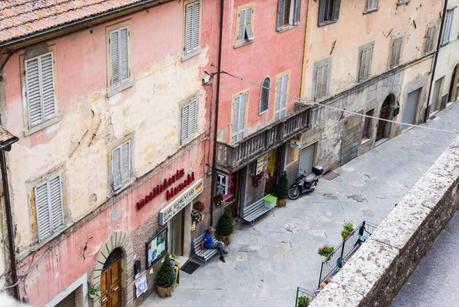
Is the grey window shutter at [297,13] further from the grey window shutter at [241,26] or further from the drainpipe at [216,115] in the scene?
the drainpipe at [216,115]

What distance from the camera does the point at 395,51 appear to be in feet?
127

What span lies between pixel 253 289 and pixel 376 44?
16423mm

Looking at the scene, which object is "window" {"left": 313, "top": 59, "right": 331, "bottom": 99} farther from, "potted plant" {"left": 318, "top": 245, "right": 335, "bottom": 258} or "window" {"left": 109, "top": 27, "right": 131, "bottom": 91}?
"window" {"left": 109, "top": 27, "right": 131, "bottom": 91}

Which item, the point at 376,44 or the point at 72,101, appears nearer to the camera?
the point at 72,101

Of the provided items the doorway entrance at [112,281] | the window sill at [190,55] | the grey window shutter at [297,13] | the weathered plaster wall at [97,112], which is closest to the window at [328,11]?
the grey window shutter at [297,13]

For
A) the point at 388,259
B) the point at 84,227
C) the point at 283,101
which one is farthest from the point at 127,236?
the point at 388,259

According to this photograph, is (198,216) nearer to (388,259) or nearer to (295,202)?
(295,202)

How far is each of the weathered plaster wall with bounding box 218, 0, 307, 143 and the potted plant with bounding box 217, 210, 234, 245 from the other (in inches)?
133

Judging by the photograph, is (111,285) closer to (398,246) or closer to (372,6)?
(398,246)

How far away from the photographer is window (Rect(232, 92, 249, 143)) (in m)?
28.0

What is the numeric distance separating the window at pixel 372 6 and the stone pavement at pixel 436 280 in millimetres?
26869

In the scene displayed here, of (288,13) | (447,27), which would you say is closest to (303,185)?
(288,13)

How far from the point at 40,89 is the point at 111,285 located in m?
9.00

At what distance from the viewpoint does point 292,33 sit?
29969 millimetres
